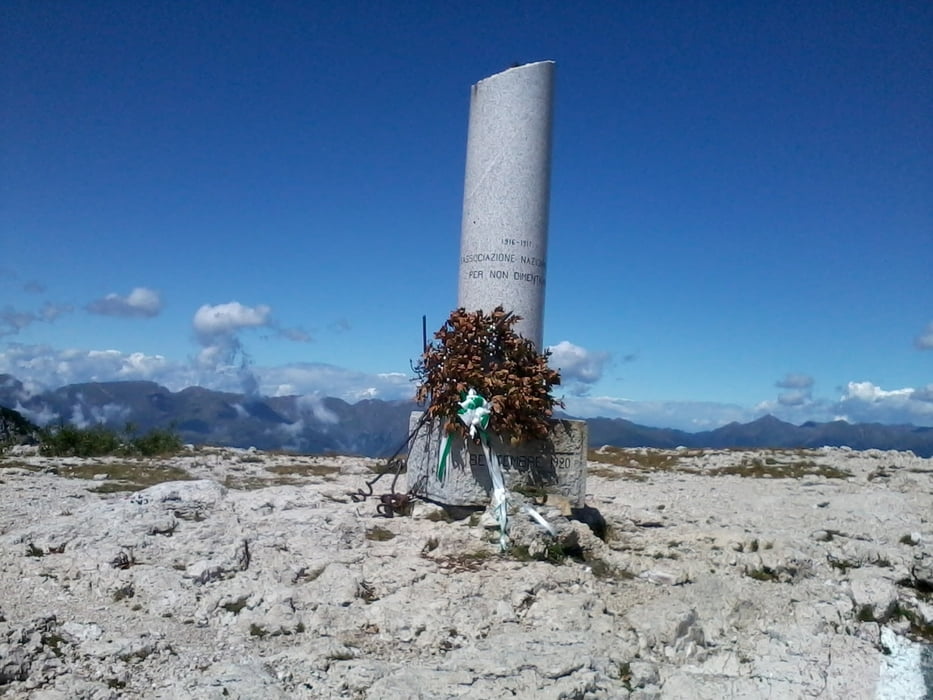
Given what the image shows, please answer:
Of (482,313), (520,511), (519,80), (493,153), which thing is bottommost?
(520,511)

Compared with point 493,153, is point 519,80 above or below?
above

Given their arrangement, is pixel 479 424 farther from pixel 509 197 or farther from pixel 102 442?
pixel 102 442

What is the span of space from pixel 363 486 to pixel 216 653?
6.74m

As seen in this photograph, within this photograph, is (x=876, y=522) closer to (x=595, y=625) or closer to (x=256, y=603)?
(x=595, y=625)

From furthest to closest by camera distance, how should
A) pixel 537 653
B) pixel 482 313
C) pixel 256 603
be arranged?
pixel 482 313 < pixel 256 603 < pixel 537 653

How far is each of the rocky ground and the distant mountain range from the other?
224cm

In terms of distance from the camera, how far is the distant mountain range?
902 inches

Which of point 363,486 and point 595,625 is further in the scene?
point 363,486

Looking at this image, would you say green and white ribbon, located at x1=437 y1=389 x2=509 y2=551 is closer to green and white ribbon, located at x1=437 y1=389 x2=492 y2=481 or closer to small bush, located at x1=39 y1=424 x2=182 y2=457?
green and white ribbon, located at x1=437 y1=389 x2=492 y2=481

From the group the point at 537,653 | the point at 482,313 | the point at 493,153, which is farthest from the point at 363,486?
the point at 537,653

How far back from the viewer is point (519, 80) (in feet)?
33.3

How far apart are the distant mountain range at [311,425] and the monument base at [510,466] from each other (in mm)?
522

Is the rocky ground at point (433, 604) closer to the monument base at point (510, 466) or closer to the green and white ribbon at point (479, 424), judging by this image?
the monument base at point (510, 466)

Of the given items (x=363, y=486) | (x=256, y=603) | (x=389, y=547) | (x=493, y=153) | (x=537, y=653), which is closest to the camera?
(x=537, y=653)
